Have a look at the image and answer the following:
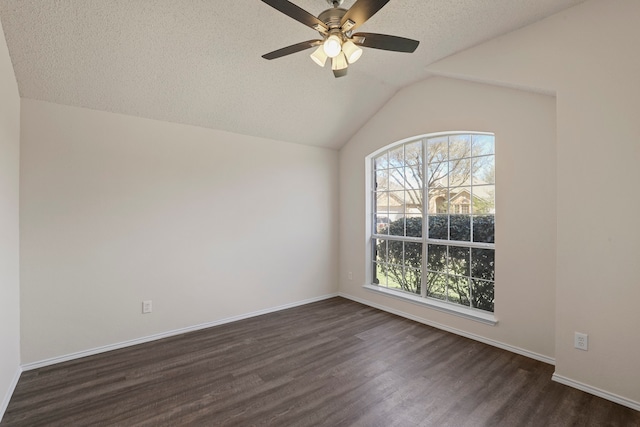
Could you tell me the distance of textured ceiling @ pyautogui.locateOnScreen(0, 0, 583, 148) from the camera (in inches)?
83.4

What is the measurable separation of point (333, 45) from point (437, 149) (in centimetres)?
225

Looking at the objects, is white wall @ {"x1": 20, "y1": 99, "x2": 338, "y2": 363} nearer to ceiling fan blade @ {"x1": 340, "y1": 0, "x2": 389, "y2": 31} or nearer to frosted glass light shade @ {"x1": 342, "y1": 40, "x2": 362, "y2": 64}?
frosted glass light shade @ {"x1": 342, "y1": 40, "x2": 362, "y2": 64}

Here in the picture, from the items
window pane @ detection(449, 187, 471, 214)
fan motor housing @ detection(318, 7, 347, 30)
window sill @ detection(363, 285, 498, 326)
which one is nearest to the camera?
fan motor housing @ detection(318, 7, 347, 30)

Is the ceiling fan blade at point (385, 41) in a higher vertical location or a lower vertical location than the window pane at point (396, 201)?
higher

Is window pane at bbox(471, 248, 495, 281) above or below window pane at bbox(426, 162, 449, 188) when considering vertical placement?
below

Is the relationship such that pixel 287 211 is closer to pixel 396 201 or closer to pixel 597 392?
pixel 396 201

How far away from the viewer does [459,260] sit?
338 cm

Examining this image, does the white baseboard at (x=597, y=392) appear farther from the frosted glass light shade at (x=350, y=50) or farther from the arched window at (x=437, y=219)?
the frosted glass light shade at (x=350, y=50)

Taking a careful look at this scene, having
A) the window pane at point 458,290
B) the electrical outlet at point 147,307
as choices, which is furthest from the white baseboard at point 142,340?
the window pane at point 458,290

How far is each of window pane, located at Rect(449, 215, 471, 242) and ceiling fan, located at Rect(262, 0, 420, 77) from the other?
210 cm

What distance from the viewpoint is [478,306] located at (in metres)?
3.21

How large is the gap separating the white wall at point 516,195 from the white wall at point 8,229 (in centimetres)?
378

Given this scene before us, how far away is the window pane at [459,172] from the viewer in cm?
329

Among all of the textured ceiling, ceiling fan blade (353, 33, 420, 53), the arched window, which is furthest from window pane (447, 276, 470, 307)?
ceiling fan blade (353, 33, 420, 53)
